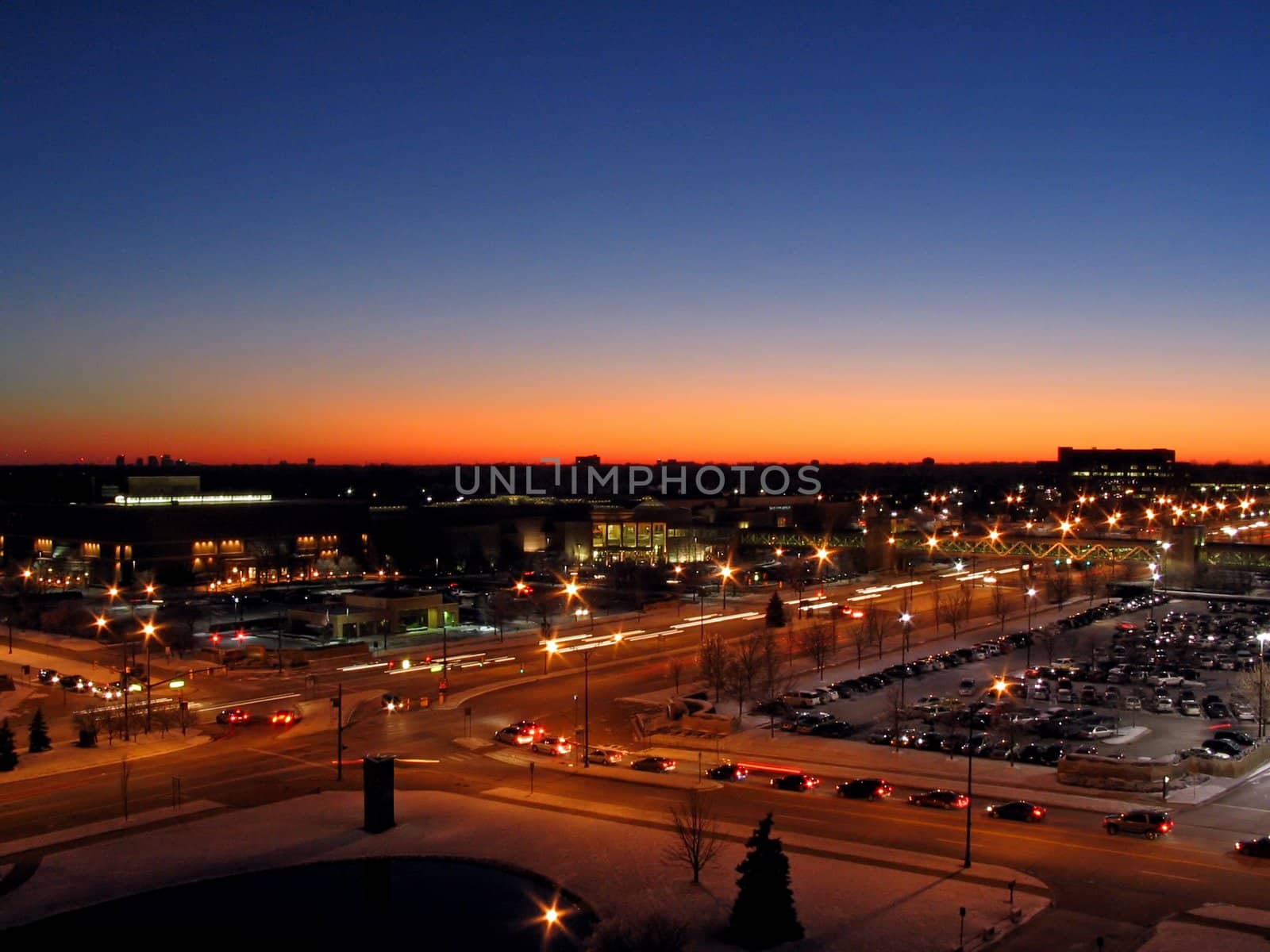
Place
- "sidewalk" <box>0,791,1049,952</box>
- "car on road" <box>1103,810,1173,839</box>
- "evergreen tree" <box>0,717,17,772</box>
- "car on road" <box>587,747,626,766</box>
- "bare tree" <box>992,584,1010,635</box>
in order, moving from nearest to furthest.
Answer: "sidewalk" <box>0,791,1049,952</box> → "car on road" <box>1103,810,1173,839</box> → "evergreen tree" <box>0,717,17,772</box> → "car on road" <box>587,747,626,766</box> → "bare tree" <box>992,584,1010,635</box>

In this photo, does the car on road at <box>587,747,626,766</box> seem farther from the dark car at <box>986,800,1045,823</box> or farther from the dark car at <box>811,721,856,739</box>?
the dark car at <box>986,800,1045,823</box>

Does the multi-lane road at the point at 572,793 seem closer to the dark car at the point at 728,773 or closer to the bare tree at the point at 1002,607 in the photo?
the dark car at the point at 728,773

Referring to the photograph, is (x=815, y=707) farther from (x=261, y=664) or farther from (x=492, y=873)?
(x=261, y=664)

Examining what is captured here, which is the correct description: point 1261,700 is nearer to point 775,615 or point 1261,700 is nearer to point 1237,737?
point 1237,737

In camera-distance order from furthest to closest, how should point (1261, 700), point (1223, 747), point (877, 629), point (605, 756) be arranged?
point (877, 629) → point (1261, 700) → point (605, 756) → point (1223, 747)

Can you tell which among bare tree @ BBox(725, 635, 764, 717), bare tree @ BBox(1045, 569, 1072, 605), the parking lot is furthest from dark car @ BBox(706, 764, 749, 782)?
bare tree @ BBox(1045, 569, 1072, 605)

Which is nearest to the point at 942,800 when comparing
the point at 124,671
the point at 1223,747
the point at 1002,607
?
the point at 1223,747

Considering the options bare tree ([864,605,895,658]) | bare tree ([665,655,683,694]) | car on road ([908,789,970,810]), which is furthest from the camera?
bare tree ([864,605,895,658])
